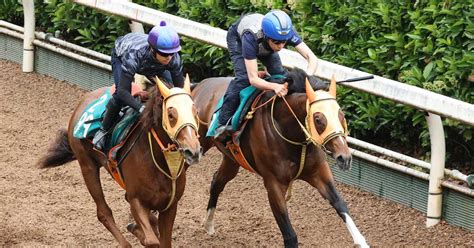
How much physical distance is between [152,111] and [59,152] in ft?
5.95

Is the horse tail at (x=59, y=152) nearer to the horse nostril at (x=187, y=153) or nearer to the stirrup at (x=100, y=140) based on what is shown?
the stirrup at (x=100, y=140)

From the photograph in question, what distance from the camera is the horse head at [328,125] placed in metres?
8.03

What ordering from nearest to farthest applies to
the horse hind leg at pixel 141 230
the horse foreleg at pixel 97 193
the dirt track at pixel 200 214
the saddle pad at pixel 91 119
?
the horse hind leg at pixel 141 230 → the saddle pad at pixel 91 119 → the horse foreleg at pixel 97 193 → the dirt track at pixel 200 214

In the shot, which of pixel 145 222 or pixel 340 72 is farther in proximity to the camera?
pixel 340 72

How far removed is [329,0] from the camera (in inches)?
421

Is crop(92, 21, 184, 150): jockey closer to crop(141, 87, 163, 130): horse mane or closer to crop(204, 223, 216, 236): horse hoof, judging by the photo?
crop(141, 87, 163, 130): horse mane

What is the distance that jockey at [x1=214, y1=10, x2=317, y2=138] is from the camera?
8656mm

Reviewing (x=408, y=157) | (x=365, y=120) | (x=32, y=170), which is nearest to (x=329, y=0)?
(x=365, y=120)

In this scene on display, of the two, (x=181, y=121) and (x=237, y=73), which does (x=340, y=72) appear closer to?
(x=237, y=73)

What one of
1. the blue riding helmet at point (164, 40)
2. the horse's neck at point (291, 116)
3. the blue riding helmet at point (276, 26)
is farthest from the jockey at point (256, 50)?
the blue riding helmet at point (164, 40)

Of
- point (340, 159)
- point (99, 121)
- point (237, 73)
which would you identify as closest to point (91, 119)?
point (99, 121)

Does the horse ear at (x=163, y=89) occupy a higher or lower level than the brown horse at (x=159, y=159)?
higher

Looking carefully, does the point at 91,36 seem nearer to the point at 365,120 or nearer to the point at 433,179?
the point at 365,120

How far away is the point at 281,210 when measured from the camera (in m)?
8.70
